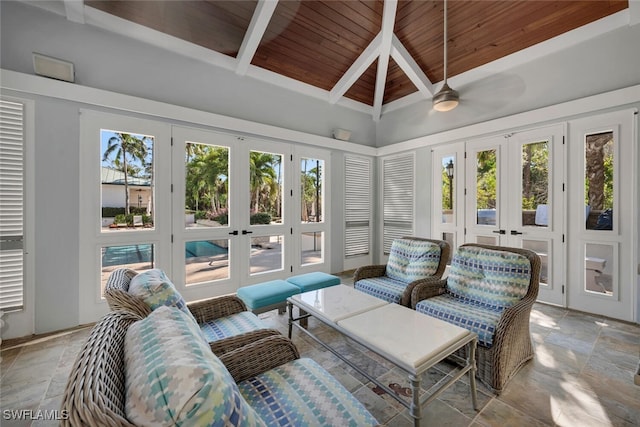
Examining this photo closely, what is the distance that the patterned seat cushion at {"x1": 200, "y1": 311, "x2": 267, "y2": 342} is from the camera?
192cm

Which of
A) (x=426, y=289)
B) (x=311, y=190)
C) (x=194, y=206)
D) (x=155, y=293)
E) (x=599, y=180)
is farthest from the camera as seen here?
(x=311, y=190)

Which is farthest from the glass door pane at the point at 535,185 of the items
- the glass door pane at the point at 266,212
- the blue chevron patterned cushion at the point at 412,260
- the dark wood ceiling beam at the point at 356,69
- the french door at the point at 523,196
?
the glass door pane at the point at 266,212

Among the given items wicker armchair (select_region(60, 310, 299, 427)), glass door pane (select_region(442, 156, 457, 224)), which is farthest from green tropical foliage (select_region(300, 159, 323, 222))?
wicker armchair (select_region(60, 310, 299, 427))

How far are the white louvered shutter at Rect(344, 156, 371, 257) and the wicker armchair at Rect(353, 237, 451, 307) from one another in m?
2.00

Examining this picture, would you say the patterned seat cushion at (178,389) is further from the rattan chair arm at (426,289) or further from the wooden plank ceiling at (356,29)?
the wooden plank ceiling at (356,29)

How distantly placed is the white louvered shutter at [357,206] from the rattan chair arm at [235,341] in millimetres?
3824

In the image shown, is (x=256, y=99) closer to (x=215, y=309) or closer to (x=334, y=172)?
(x=334, y=172)

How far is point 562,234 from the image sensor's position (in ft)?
11.6

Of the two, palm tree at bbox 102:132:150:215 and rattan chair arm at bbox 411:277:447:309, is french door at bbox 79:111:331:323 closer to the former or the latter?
palm tree at bbox 102:132:150:215

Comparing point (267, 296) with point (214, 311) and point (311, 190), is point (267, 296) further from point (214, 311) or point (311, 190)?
point (311, 190)

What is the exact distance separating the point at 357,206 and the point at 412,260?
251 centimetres

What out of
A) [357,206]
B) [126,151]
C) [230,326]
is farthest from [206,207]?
[357,206]

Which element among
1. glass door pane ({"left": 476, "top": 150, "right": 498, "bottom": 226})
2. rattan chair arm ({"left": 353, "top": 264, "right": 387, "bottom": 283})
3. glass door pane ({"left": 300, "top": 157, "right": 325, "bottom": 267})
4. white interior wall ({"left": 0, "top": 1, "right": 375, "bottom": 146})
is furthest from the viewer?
glass door pane ({"left": 300, "top": 157, "right": 325, "bottom": 267})

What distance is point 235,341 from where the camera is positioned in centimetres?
161
